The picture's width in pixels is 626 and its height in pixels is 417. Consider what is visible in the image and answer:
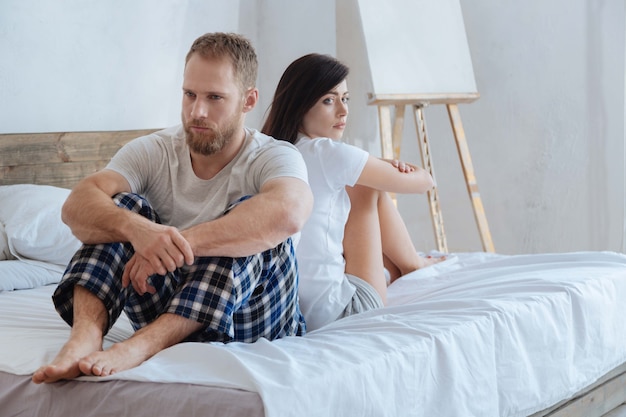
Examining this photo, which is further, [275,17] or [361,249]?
[275,17]

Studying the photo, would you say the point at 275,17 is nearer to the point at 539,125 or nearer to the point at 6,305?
the point at 539,125

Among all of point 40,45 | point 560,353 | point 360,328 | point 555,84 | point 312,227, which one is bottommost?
point 560,353

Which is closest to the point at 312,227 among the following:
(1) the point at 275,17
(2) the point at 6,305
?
(2) the point at 6,305

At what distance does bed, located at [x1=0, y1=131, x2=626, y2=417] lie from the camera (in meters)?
1.38

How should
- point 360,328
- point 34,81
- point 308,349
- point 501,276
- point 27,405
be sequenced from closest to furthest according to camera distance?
point 27,405 < point 308,349 < point 360,328 < point 501,276 < point 34,81

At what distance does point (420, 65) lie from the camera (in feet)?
11.9

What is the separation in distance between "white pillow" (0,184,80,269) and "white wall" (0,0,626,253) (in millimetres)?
612

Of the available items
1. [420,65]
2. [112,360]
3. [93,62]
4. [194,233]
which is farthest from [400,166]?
[93,62]

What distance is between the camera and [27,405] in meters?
1.47

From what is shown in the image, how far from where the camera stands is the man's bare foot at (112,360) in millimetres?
1424

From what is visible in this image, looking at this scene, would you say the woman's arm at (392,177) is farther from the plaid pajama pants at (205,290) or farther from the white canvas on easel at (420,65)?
the white canvas on easel at (420,65)

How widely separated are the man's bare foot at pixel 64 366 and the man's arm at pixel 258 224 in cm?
28

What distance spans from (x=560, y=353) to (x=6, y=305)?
145cm

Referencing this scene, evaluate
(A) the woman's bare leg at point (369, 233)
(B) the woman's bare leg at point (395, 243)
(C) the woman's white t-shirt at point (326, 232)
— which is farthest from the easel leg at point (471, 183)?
(C) the woman's white t-shirt at point (326, 232)
